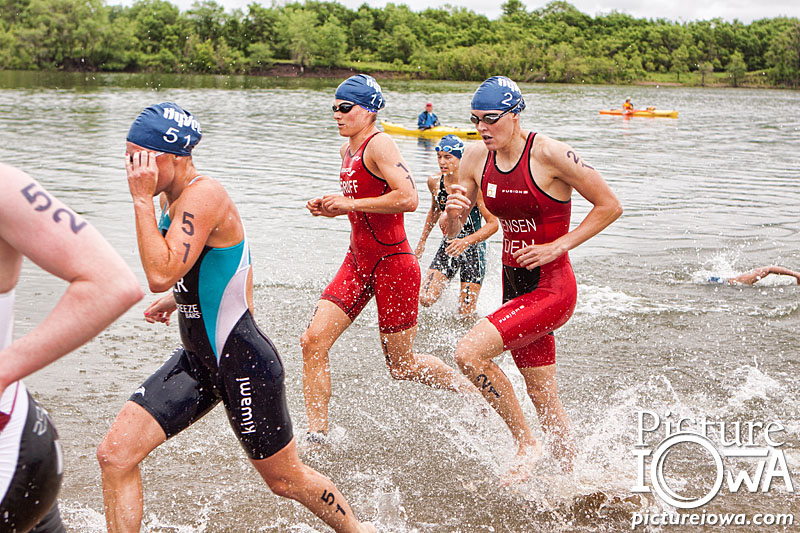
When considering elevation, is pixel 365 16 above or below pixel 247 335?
above

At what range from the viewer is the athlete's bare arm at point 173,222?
10.0 feet

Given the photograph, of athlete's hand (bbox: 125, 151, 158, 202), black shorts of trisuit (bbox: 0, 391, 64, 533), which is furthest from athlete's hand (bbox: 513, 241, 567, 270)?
black shorts of trisuit (bbox: 0, 391, 64, 533)

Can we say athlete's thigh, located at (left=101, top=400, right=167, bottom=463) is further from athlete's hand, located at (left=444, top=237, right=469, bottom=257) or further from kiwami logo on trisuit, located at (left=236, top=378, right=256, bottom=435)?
athlete's hand, located at (left=444, top=237, right=469, bottom=257)

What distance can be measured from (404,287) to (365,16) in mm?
150581

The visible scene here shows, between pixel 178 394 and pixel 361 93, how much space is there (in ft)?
7.98

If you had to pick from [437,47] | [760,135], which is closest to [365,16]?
[437,47]

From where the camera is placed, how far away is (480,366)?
446 cm

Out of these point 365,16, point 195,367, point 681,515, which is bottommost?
point 681,515

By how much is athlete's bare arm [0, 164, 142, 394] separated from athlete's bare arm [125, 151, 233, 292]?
3.68 feet

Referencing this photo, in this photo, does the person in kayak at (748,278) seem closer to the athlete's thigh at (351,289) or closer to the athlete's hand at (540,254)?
the athlete's hand at (540,254)

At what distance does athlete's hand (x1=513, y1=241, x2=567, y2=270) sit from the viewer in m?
4.38

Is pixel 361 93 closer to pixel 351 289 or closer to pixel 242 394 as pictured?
pixel 351 289

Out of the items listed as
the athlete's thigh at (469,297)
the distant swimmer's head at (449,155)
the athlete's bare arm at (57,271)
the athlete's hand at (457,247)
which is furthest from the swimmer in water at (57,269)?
the athlete's thigh at (469,297)

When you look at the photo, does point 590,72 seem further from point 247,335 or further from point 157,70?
point 247,335
